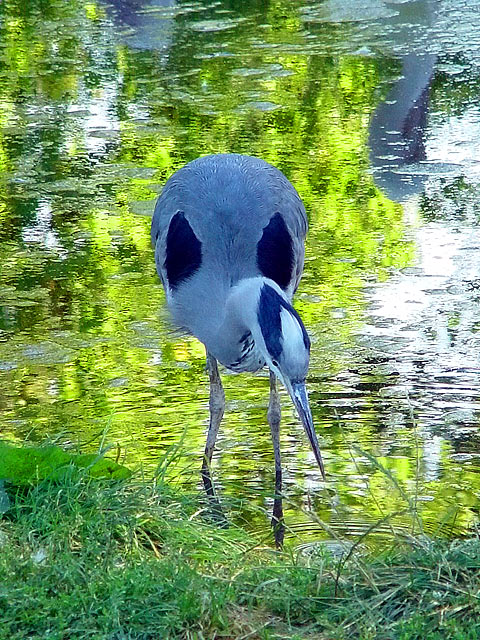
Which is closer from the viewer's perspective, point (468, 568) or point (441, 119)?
point (468, 568)

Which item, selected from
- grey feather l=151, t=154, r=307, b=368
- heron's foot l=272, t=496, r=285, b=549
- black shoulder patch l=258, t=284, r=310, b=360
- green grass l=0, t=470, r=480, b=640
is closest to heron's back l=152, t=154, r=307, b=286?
grey feather l=151, t=154, r=307, b=368

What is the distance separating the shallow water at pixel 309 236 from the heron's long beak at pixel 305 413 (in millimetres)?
324

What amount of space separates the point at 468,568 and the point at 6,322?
128 inches

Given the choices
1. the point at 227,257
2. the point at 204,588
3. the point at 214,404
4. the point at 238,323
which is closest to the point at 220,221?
the point at 227,257

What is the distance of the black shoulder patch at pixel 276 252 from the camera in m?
4.55

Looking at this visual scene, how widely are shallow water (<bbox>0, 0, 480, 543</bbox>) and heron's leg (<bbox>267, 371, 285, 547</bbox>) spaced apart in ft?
0.16

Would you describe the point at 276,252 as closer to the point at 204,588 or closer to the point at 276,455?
the point at 276,455

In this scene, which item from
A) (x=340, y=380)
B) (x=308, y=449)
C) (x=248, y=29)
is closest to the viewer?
(x=308, y=449)

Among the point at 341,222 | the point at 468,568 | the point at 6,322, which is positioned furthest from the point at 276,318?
the point at 341,222

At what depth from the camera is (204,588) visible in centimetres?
334

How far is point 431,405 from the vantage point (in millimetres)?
5105

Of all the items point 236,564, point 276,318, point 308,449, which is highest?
point 276,318

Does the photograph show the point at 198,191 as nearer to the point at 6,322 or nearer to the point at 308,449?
the point at 308,449

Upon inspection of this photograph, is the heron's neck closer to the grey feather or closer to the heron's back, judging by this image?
the grey feather
